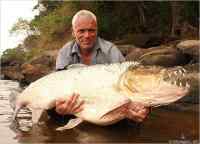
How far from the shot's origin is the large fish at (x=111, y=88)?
14.7 ft

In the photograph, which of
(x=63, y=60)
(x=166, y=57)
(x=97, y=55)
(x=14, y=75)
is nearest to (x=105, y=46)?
(x=97, y=55)

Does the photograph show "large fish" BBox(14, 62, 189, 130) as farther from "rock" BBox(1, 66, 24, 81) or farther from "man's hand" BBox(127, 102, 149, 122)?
"rock" BBox(1, 66, 24, 81)

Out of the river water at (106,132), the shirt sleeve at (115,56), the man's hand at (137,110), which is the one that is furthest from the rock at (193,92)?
the man's hand at (137,110)

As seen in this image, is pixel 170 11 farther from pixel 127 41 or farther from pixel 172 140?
pixel 172 140

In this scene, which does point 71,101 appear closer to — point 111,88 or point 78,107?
point 78,107

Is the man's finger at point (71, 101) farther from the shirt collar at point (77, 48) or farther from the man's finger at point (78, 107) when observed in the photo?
the shirt collar at point (77, 48)

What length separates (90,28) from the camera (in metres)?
5.66

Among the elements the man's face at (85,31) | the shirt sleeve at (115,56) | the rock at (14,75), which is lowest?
the rock at (14,75)

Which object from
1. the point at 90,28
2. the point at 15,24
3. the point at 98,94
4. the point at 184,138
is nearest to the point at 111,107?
the point at 98,94

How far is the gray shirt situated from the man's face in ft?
0.40

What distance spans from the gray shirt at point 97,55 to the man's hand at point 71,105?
953 millimetres

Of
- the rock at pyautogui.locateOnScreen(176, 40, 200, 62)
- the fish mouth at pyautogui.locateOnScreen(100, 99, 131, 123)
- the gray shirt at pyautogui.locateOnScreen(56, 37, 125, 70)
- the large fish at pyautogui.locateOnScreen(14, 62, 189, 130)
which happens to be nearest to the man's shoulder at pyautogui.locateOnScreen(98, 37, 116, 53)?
the gray shirt at pyautogui.locateOnScreen(56, 37, 125, 70)

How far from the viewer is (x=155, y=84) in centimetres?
448

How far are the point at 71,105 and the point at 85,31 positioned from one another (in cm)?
121
